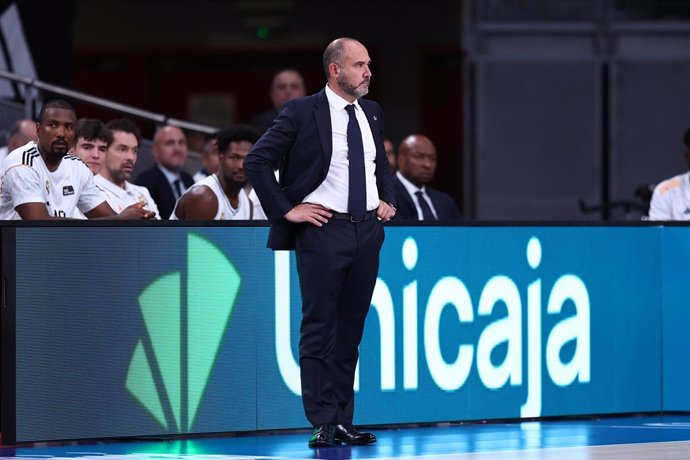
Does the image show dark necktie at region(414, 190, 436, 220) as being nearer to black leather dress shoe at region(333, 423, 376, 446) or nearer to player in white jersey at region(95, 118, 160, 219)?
player in white jersey at region(95, 118, 160, 219)

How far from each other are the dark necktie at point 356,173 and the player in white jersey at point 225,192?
141cm

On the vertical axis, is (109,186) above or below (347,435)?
above

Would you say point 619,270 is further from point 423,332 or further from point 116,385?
point 116,385

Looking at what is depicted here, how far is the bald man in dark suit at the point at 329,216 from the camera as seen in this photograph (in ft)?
26.5

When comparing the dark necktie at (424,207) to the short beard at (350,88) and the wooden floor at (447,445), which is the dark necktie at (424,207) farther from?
the short beard at (350,88)

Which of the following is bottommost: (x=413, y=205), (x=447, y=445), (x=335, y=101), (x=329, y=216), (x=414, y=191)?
(x=447, y=445)

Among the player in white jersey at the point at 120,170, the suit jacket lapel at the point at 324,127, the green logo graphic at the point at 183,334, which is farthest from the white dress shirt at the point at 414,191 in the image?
the suit jacket lapel at the point at 324,127

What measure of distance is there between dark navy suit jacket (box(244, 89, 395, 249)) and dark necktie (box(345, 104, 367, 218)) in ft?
0.38

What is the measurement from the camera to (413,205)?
35.2 ft

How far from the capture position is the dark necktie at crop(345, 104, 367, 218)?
8117 mm

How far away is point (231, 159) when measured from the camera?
9.58 m

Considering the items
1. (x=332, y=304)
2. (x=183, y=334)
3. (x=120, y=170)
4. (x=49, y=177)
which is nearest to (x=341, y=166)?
(x=332, y=304)

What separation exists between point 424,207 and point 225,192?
182 centimetres

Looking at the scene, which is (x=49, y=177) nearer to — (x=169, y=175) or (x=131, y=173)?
(x=131, y=173)
